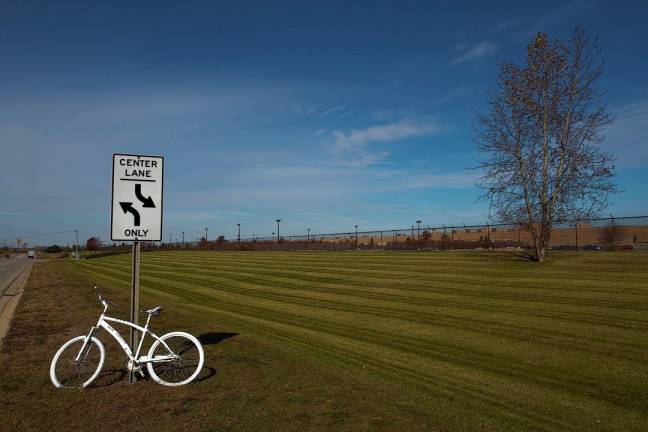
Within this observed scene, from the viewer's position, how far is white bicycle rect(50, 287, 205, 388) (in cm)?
695

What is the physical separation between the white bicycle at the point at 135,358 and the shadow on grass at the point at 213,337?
106 inches

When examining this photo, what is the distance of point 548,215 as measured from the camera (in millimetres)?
19562

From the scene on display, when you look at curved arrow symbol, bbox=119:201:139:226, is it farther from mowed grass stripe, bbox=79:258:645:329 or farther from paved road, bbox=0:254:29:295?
paved road, bbox=0:254:29:295

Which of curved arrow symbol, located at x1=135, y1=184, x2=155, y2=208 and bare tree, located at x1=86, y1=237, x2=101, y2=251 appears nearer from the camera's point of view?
curved arrow symbol, located at x1=135, y1=184, x2=155, y2=208

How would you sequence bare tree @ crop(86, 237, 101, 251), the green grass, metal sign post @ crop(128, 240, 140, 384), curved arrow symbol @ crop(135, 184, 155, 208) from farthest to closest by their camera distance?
1. bare tree @ crop(86, 237, 101, 251)
2. curved arrow symbol @ crop(135, 184, 155, 208)
3. metal sign post @ crop(128, 240, 140, 384)
4. the green grass

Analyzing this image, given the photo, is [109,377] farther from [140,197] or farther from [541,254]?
[541,254]

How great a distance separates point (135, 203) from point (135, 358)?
2246 millimetres

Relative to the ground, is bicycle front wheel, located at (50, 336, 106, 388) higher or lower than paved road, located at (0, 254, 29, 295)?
higher

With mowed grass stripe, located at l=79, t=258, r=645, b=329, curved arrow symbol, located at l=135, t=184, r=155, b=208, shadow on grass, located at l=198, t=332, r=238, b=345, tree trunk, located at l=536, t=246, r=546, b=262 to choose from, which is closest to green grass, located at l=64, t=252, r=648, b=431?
mowed grass stripe, located at l=79, t=258, r=645, b=329

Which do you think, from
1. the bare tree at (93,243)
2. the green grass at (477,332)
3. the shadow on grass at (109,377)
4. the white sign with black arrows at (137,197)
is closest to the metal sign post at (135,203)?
the white sign with black arrows at (137,197)

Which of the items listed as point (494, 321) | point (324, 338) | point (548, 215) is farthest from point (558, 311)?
point (548, 215)

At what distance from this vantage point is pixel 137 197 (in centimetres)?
741

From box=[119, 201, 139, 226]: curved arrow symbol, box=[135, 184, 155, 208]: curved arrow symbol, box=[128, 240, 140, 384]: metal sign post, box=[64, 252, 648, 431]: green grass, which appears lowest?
box=[64, 252, 648, 431]: green grass

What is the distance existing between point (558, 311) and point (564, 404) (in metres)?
6.37
